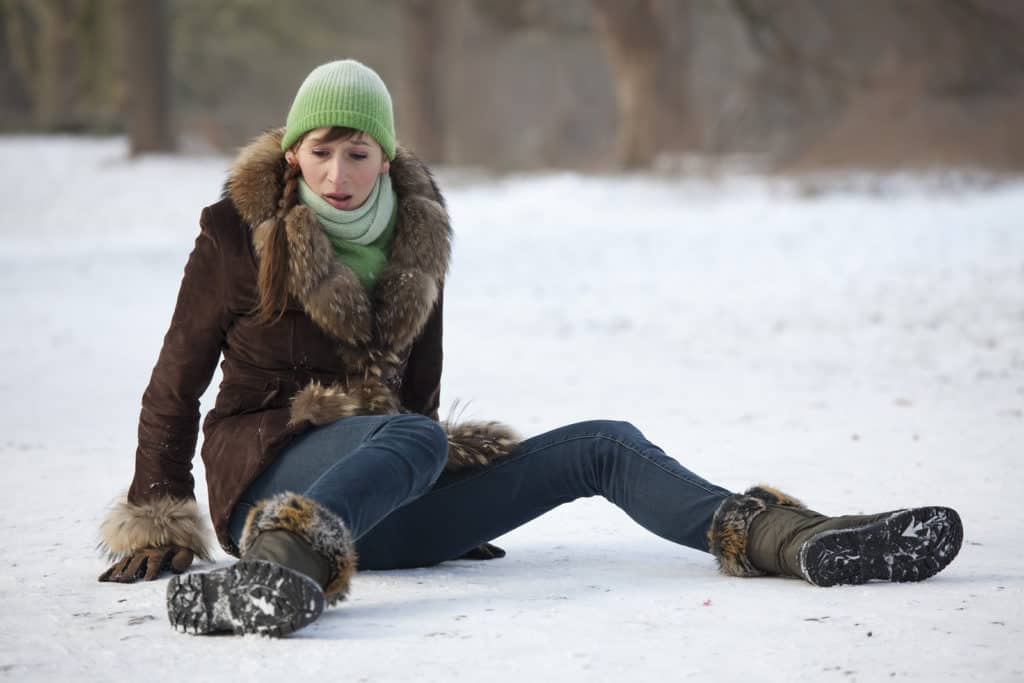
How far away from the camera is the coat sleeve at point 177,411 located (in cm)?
365

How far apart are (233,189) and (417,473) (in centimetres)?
84

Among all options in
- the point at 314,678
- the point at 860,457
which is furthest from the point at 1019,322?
the point at 314,678

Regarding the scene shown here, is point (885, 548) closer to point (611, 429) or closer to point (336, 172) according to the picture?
point (611, 429)

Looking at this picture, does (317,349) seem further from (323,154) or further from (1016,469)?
(1016,469)

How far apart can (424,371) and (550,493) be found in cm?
46

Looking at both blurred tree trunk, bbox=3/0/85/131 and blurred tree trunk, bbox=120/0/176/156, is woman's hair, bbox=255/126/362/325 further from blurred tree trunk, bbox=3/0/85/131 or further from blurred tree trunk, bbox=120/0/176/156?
blurred tree trunk, bbox=3/0/85/131

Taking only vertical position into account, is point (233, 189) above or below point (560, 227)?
below

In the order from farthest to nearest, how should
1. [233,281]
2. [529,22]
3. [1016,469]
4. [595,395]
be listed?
[529,22], [595,395], [1016,469], [233,281]

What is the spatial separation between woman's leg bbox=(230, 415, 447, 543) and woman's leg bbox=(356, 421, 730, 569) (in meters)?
0.20

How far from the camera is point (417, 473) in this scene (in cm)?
344

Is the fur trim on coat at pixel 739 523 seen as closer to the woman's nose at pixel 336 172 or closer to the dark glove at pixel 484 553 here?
the dark glove at pixel 484 553

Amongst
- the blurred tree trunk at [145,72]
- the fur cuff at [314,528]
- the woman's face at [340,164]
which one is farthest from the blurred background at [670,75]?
the fur cuff at [314,528]

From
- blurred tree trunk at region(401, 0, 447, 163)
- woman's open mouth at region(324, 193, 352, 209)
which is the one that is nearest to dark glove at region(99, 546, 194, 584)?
woman's open mouth at region(324, 193, 352, 209)

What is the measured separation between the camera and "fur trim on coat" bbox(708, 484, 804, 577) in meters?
3.56
